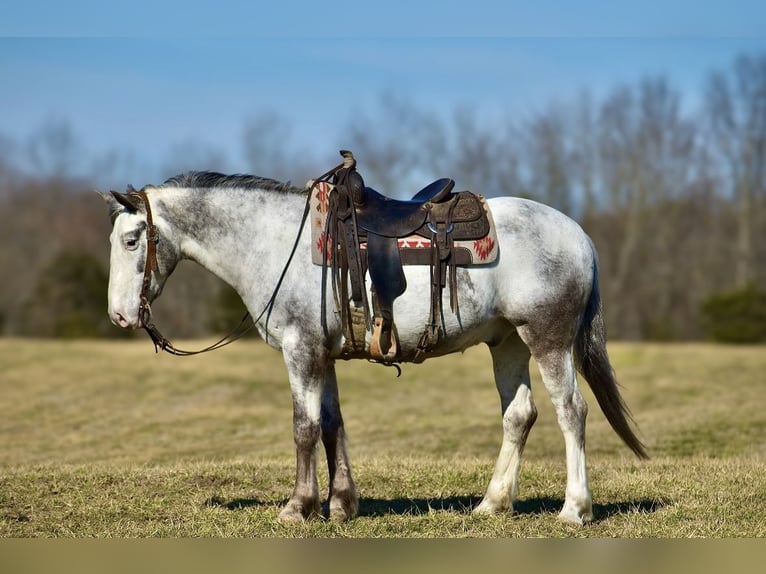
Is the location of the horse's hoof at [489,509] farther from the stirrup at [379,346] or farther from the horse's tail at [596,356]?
the stirrup at [379,346]

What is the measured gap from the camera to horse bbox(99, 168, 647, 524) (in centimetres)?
709

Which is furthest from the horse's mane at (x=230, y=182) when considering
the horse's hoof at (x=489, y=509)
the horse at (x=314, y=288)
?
the horse's hoof at (x=489, y=509)

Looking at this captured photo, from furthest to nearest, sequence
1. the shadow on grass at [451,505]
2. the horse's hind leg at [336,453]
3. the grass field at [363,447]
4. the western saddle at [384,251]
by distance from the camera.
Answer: the shadow on grass at [451,505] → the horse's hind leg at [336,453] → the grass field at [363,447] → the western saddle at [384,251]

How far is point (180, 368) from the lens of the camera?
77.6ft

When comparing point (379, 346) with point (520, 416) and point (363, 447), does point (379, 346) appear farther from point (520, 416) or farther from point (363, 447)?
point (363, 447)

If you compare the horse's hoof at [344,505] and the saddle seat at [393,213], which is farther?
the horse's hoof at [344,505]

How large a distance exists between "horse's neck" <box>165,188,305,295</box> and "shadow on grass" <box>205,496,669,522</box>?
1960 millimetres

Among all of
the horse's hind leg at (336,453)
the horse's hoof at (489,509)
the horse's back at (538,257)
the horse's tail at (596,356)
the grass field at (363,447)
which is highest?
the horse's back at (538,257)

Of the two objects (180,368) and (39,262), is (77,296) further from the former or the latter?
(39,262)

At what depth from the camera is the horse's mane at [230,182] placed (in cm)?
746

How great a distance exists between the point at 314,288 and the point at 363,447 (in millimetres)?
8686

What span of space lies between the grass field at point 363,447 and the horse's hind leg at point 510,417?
0.70ft

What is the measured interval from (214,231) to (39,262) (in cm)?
4198

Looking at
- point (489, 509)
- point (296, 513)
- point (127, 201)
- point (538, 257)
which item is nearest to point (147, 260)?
point (127, 201)
